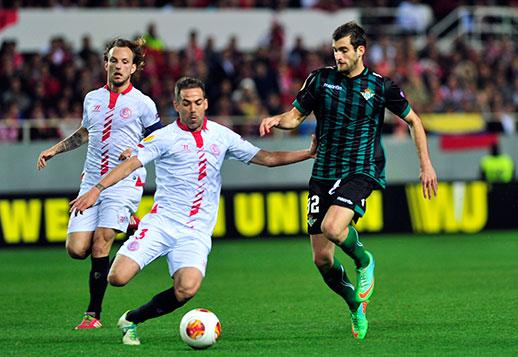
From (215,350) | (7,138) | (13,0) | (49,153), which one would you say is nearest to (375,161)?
(215,350)

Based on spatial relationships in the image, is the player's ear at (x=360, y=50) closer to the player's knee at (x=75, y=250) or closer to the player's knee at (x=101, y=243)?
the player's knee at (x=101, y=243)

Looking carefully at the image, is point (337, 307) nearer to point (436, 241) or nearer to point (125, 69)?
point (125, 69)

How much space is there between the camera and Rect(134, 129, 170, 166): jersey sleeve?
27.5 feet

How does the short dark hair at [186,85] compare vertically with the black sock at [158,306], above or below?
above

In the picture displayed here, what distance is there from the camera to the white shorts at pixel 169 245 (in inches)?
329

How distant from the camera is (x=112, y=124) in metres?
9.72

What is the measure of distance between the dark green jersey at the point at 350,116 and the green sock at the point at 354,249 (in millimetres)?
471

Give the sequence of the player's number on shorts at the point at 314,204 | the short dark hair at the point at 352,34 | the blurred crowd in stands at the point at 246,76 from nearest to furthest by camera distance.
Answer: the short dark hair at the point at 352,34 → the player's number on shorts at the point at 314,204 → the blurred crowd in stands at the point at 246,76

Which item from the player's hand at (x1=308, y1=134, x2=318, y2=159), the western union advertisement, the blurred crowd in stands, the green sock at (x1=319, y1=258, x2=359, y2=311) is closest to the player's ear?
the player's hand at (x1=308, y1=134, x2=318, y2=159)

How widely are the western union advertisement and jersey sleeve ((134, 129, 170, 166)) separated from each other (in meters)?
9.37

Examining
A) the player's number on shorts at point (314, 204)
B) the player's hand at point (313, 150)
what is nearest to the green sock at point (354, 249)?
the player's number on shorts at point (314, 204)

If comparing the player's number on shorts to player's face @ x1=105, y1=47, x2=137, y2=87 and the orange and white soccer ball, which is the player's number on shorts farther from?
player's face @ x1=105, y1=47, x2=137, y2=87

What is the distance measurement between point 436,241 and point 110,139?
9153 mm

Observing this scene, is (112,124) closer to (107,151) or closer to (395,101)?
(107,151)
